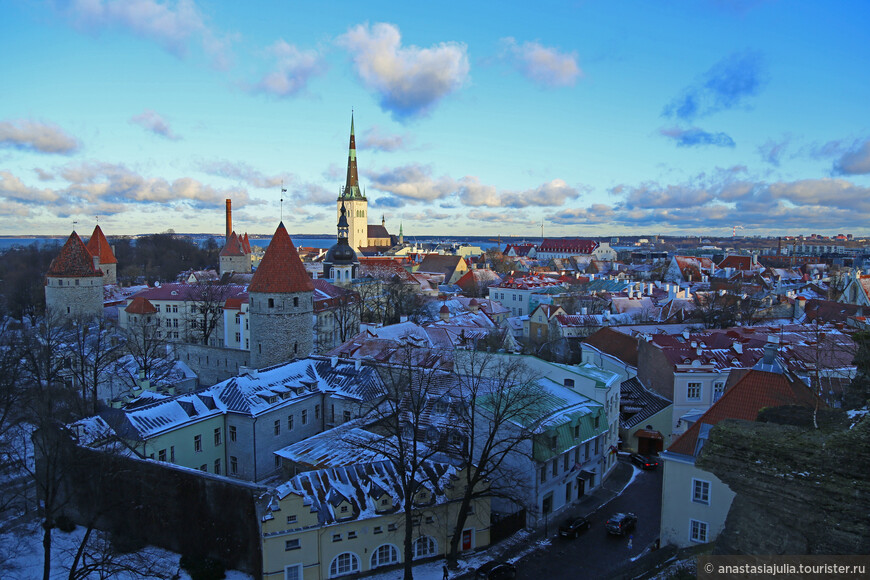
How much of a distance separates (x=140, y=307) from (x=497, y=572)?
129ft

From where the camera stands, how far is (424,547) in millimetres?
16812

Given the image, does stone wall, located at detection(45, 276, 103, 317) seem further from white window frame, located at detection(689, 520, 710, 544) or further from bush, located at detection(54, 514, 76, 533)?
white window frame, located at detection(689, 520, 710, 544)

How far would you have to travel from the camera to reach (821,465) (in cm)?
697

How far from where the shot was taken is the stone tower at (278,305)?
29.7 m

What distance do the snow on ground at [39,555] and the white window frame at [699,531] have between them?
38.0 ft

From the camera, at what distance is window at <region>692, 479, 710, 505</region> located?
15562 mm

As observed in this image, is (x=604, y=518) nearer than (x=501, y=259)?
Yes

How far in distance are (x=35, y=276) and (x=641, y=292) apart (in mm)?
65580

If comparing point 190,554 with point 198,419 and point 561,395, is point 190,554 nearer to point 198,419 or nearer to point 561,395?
point 198,419

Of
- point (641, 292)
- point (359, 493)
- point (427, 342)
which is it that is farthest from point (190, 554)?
point (641, 292)

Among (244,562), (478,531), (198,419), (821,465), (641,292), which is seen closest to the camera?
(821,465)

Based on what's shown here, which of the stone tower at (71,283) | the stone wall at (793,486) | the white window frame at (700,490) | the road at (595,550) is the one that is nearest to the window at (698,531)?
the white window frame at (700,490)

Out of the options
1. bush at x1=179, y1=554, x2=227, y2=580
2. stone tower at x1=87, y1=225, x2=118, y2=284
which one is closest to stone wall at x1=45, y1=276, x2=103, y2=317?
stone tower at x1=87, y1=225, x2=118, y2=284

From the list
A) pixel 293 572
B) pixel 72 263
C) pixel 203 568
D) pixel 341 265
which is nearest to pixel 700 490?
pixel 293 572
